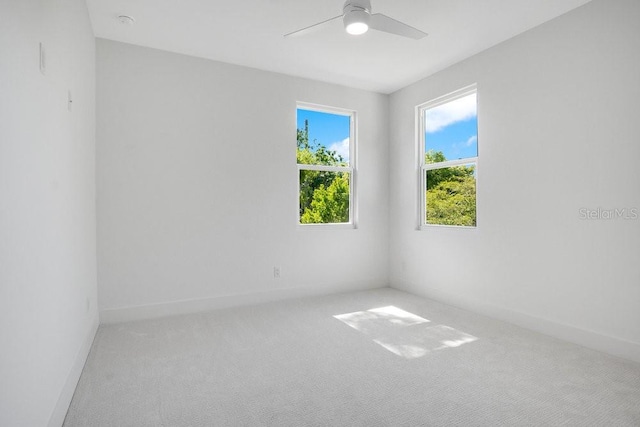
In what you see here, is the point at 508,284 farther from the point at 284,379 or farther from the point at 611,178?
the point at 284,379

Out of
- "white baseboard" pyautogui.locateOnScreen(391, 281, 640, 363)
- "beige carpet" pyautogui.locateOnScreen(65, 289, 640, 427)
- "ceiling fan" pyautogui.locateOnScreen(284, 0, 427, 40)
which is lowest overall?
"beige carpet" pyautogui.locateOnScreen(65, 289, 640, 427)

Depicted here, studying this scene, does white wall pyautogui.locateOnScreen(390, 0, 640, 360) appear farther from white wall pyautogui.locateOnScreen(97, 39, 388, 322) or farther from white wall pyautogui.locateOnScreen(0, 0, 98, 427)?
white wall pyautogui.locateOnScreen(0, 0, 98, 427)

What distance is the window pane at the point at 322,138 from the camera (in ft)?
14.3

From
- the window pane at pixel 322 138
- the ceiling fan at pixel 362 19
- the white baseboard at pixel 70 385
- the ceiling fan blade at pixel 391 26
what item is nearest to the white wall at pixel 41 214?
the white baseboard at pixel 70 385

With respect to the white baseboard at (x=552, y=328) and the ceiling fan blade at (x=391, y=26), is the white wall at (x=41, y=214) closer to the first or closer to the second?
the ceiling fan blade at (x=391, y=26)

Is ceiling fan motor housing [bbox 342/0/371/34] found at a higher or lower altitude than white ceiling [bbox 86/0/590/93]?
lower

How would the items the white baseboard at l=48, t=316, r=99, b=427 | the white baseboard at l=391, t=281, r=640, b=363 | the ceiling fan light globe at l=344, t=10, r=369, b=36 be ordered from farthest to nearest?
the white baseboard at l=391, t=281, r=640, b=363, the ceiling fan light globe at l=344, t=10, r=369, b=36, the white baseboard at l=48, t=316, r=99, b=427

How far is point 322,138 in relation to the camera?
448 cm

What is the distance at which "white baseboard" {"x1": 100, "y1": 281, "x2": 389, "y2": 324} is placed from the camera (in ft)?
10.9

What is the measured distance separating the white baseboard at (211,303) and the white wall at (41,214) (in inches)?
29.6

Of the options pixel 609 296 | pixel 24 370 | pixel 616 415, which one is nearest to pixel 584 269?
pixel 609 296

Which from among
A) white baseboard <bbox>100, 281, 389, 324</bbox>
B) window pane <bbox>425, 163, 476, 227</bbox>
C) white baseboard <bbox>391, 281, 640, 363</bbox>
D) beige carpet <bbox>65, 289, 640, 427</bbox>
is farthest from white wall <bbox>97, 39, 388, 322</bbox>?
white baseboard <bbox>391, 281, 640, 363</bbox>

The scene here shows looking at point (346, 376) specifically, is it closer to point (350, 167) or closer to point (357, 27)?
point (357, 27)

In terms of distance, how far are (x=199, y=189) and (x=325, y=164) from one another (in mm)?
1598
